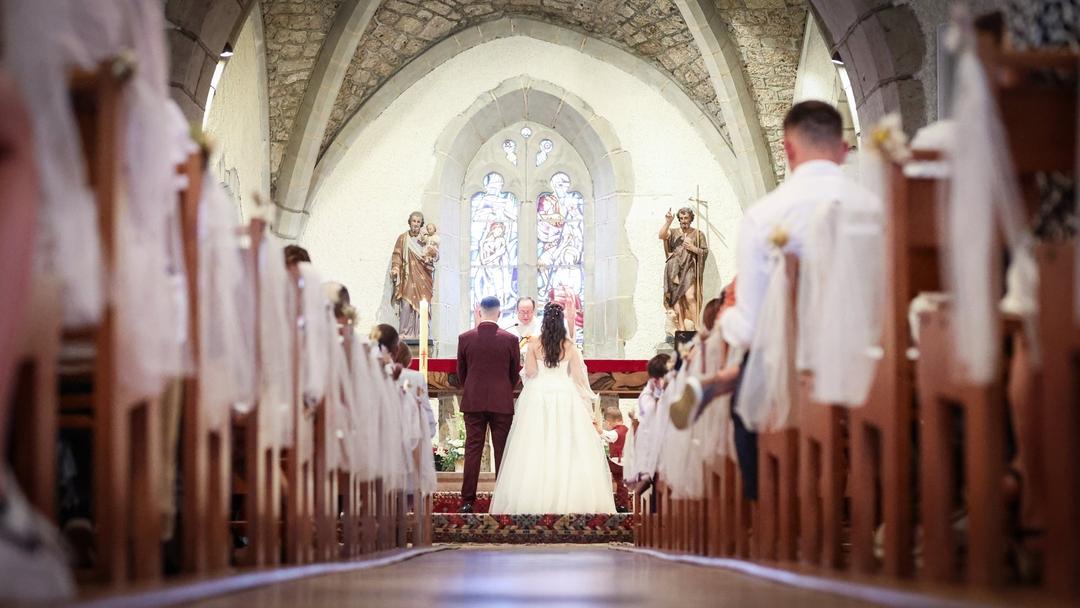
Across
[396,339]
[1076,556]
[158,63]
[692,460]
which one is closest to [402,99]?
[396,339]

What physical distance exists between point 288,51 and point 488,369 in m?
6.67

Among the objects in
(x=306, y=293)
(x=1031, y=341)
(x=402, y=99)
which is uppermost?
(x=402, y=99)

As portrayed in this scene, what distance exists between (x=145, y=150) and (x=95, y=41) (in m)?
0.26

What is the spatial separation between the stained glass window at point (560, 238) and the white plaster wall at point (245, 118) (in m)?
3.55

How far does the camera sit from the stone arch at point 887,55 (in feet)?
30.9

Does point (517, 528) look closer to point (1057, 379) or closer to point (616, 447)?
point (616, 447)

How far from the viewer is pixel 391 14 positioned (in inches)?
624

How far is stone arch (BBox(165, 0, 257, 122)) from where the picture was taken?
948 cm

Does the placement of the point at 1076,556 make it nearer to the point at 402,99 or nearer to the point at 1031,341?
the point at 1031,341

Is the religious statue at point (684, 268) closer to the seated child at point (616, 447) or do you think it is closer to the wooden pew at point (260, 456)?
the seated child at point (616, 447)

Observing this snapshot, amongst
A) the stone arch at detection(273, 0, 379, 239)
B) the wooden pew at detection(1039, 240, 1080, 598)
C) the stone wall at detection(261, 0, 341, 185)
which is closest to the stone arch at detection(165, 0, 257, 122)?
the stone wall at detection(261, 0, 341, 185)

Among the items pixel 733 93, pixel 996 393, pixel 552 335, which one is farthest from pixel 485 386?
pixel 996 393

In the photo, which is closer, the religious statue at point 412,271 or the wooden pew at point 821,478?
the wooden pew at point 821,478

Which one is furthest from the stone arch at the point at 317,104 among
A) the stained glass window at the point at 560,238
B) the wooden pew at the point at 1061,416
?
the wooden pew at the point at 1061,416
